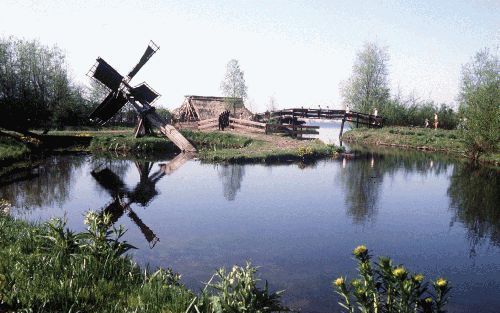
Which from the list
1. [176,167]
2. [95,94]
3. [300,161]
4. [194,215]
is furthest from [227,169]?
[95,94]

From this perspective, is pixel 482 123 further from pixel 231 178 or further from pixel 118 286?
pixel 118 286

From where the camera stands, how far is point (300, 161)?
76.4 ft

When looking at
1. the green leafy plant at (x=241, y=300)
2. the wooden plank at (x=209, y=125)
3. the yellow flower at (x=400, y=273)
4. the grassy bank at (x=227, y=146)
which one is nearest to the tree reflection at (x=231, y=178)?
the grassy bank at (x=227, y=146)

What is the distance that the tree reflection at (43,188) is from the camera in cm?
1230

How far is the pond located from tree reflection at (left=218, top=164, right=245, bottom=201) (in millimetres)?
78

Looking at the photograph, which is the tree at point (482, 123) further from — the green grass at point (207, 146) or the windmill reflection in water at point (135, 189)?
the windmill reflection in water at point (135, 189)

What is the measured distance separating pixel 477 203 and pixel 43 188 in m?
16.5

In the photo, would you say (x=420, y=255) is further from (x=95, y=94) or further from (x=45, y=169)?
(x=95, y=94)

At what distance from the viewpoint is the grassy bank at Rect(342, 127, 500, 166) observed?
34.0 metres

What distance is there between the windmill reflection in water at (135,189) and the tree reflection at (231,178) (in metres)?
2.68

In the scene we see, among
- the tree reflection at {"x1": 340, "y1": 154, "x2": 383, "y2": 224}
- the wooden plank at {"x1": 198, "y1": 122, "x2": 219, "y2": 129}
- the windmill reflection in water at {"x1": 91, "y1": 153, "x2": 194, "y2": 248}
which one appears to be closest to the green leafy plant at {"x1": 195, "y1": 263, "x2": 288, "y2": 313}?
the windmill reflection in water at {"x1": 91, "y1": 153, "x2": 194, "y2": 248}

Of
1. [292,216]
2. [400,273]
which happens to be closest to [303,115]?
[292,216]

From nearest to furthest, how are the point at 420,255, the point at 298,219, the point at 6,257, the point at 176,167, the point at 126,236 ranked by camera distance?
the point at 6,257, the point at 420,255, the point at 126,236, the point at 298,219, the point at 176,167

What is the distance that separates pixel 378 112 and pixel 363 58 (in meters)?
14.6
